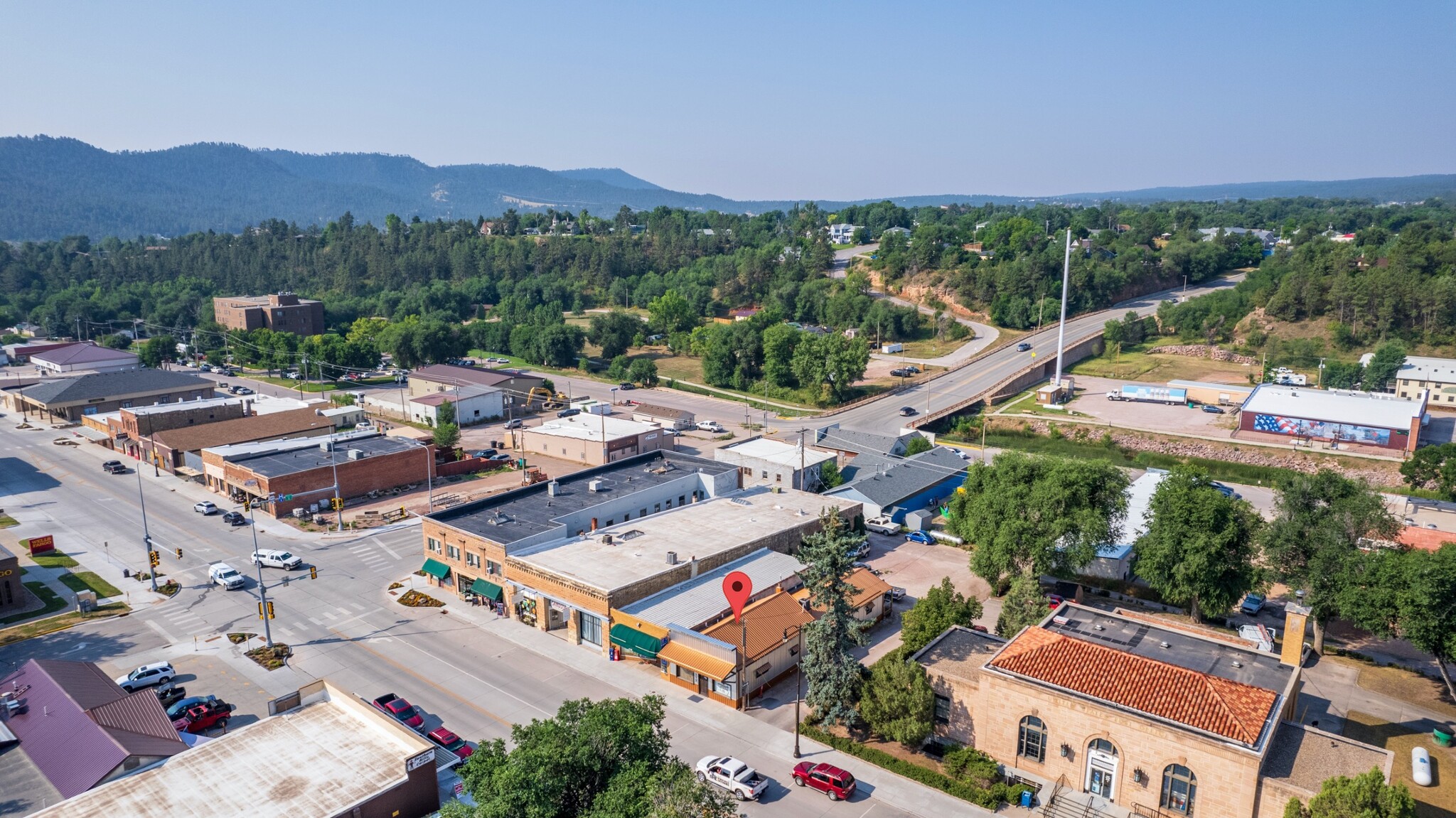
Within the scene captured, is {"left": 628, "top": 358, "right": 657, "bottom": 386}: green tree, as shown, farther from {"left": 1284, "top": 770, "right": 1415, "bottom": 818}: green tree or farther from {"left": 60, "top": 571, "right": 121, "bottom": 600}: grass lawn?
{"left": 1284, "top": 770, "right": 1415, "bottom": 818}: green tree

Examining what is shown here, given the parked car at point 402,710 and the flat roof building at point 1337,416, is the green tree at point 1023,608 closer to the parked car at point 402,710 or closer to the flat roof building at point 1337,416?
the parked car at point 402,710

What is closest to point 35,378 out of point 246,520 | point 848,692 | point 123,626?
point 246,520

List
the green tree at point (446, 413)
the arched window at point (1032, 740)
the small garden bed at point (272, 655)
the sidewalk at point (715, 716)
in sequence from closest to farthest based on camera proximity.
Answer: the sidewalk at point (715, 716) → the arched window at point (1032, 740) → the small garden bed at point (272, 655) → the green tree at point (446, 413)

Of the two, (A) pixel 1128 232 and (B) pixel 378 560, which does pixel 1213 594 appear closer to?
(B) pixel 378 560

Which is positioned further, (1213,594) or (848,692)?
(1213,594)

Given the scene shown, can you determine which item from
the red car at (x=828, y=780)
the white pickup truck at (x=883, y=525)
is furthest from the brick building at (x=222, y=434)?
the red car at (x=828, y=780)

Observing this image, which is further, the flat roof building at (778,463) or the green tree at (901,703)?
the flat roof building at (778,463)
